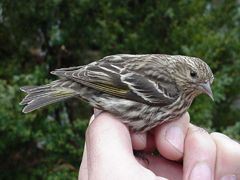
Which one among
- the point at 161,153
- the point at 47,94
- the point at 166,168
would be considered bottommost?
the point at 166,168

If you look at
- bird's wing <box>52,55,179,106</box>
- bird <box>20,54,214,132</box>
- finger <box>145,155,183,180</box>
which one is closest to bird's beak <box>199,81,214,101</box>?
bird <box>20,54,214,132</box>

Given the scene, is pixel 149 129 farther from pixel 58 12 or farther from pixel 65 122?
pixel 58 12

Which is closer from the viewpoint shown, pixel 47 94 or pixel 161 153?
pixel 161 153

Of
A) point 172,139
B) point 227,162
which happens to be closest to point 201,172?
point 227,162

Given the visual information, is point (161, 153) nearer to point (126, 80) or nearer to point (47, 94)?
point (126, 80)

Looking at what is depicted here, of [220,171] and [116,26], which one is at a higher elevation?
[116,26]

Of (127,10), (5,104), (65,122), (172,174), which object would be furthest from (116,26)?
(172,174)

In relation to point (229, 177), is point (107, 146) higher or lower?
higher
